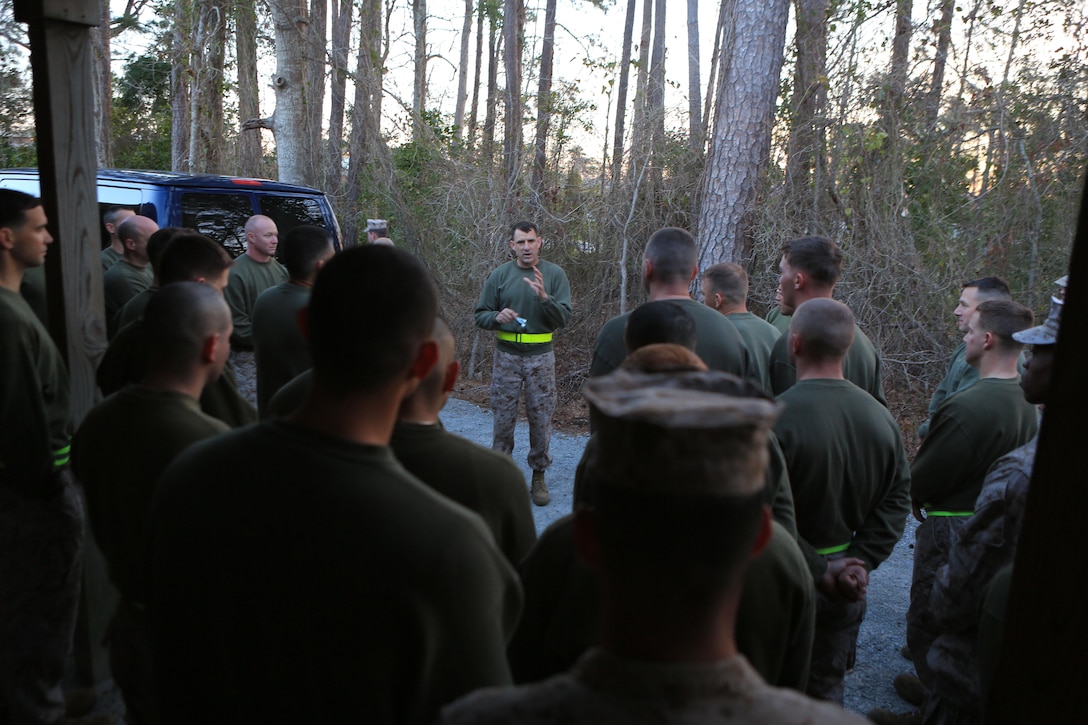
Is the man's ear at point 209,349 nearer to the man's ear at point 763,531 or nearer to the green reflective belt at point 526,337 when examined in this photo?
the man's ear at point 763,531

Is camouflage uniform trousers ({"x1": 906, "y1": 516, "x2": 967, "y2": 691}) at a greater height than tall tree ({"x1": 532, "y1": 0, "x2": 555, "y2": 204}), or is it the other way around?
tall tree ({"x1": 532, "y1": 0, "x2": 555, "y2": 204})

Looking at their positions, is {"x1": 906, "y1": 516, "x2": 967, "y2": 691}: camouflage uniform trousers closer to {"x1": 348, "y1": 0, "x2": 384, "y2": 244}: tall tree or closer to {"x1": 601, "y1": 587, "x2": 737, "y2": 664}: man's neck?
{"x1": 601, "y1": 587, "x2": 737, "y2": 664}: man's neck

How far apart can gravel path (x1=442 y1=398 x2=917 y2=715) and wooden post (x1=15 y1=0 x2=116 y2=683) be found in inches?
109

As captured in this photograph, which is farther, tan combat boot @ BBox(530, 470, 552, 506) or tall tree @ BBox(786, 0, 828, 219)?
tall tree @ BBox(786, 0, 828, 219)

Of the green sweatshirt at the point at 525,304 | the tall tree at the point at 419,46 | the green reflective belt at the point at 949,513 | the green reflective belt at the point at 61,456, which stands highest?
the tall tree at the point at 419,46

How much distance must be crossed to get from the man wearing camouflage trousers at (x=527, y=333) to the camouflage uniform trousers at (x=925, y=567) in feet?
12.2

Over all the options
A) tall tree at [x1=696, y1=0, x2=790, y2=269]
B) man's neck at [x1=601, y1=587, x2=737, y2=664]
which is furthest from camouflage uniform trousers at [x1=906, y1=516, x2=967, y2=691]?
tall tree at [x1=696, y1=0, x2=790, y2=269]

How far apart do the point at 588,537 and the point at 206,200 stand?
338 inches

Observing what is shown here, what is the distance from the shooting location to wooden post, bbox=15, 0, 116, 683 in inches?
130

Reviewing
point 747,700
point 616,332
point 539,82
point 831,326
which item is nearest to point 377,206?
point 539,82

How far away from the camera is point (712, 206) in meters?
9.20

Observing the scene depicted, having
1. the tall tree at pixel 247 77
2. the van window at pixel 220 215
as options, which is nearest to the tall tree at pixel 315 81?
the tall tree at pixel 247 77

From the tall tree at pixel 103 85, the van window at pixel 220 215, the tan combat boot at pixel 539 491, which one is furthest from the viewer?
the tall tree at pixel 103 85

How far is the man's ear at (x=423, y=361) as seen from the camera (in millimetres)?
1634
